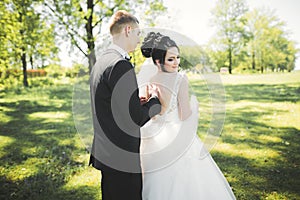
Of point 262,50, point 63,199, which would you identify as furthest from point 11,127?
point 262,50

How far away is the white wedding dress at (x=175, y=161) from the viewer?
2.89 m

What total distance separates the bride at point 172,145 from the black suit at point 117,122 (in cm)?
40

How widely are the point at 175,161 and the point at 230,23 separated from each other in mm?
31531

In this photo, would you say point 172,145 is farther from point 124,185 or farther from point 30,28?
point 30,28

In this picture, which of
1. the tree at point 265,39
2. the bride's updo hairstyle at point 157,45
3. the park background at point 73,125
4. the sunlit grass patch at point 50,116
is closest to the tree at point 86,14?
the park background at point 73,125

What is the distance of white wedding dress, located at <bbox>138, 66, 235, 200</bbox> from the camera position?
114 inches

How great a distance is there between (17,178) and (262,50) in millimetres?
35868

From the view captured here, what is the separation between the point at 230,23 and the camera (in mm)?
31750

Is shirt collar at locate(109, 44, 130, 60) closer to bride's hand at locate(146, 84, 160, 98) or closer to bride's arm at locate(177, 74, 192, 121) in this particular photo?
bride's hand at locate(146, 84, 160, 98)

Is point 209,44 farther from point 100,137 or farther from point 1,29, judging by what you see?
point 100,137

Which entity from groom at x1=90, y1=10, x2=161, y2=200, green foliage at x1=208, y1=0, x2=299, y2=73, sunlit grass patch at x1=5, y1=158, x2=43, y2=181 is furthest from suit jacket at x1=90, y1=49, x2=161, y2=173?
green foliage at x1=208, y1=0, x2=299, y2=73

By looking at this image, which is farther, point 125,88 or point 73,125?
point 73,125

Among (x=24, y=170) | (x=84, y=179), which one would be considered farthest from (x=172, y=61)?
(x=24, y=170)

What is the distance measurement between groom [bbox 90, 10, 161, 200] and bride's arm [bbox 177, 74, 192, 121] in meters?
0.44
